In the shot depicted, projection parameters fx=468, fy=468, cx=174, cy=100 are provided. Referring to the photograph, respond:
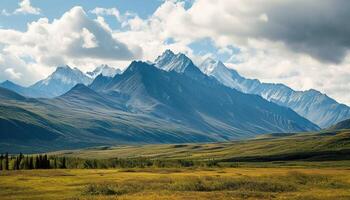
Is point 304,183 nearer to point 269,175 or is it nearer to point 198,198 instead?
point 269,175

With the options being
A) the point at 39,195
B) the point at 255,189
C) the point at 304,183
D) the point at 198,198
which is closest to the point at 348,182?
the point at 304,183

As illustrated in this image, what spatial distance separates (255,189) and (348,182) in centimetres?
3086

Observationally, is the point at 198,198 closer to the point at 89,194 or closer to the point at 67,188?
the point at 89,194

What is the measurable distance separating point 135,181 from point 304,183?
4268 cm

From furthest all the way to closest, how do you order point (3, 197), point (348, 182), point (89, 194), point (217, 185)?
point (348, 182) < point (217, 185) < point (89, 194) < point (3, 197)

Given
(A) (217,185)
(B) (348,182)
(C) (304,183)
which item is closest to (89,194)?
(A) (217,185)

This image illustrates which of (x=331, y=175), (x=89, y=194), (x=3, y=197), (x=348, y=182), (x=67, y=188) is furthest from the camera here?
(x=331, y=175)

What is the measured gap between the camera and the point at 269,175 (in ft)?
436

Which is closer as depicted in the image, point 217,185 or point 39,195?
point 39,195

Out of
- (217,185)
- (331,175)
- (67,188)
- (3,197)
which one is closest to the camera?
(3,197)

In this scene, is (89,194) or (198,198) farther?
(89,194)

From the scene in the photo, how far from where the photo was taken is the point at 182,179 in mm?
118375

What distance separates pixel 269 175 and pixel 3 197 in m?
76.3

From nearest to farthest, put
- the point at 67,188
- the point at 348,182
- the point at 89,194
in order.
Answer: the point at 89,194
the point at 67,188
the point at 348,182
